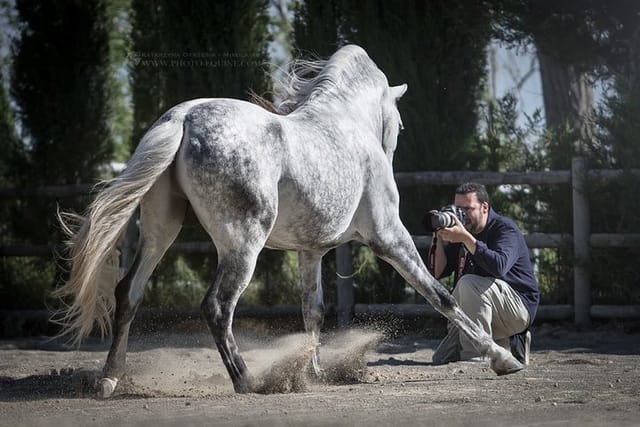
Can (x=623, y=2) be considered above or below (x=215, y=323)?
above

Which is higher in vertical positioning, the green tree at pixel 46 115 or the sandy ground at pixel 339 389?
the green tree at pixel 46 115

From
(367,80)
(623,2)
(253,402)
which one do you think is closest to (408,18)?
(623,2)

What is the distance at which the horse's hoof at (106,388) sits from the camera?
502 centimetres

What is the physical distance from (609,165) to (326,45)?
2.92m

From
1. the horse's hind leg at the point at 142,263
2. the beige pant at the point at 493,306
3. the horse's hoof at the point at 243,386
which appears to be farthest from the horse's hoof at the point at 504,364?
A: the horse's hind leg at the point at 142,263

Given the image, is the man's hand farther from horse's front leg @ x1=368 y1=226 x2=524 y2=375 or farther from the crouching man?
horse's front leg @ x1=368 y1=226 x2=524 y2=375

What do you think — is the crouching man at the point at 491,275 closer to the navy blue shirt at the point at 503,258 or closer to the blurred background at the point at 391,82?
the navy blue shirt at the point at 503,258

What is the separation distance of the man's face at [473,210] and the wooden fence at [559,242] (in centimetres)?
213

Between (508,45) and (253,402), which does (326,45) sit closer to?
(508,45)

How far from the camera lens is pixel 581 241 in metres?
8.16

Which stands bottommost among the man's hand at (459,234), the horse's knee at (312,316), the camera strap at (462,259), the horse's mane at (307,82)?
the horse's knee at (312,316)

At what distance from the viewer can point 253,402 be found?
461cm

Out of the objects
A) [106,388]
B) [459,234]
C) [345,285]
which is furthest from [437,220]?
[345,285]

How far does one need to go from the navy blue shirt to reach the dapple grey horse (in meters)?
0.45
